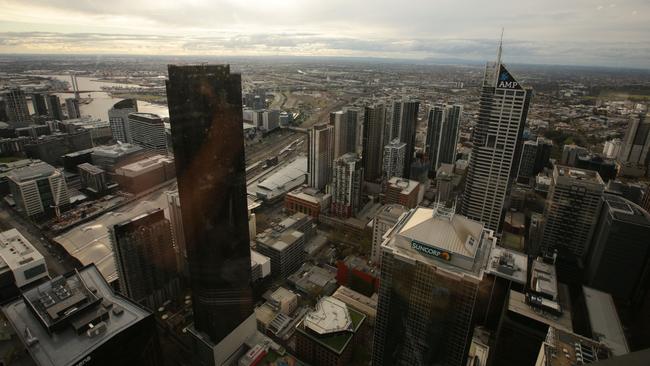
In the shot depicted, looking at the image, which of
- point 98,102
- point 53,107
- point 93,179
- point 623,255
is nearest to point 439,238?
point 623,255

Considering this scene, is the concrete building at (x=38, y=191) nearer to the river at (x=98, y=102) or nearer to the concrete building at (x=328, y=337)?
the concrete building at (x=328, y=337)

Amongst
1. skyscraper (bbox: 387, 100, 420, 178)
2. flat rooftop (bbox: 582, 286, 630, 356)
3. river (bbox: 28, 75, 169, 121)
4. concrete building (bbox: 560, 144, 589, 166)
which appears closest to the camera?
flat rooftop (bbox: 582, 286, 630, 356)

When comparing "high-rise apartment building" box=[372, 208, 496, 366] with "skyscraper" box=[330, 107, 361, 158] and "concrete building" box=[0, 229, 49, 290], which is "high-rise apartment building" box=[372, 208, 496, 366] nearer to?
"concrete building" box=[0, 229, 49, 290]

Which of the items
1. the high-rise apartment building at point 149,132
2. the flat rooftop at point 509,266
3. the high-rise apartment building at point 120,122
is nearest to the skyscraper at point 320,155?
the high-rise apartment building at point 149,132

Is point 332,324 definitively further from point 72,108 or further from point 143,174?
point 72,108

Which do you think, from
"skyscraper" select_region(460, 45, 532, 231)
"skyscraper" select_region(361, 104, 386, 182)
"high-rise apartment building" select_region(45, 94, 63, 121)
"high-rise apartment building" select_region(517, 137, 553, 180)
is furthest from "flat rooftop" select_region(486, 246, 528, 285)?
"high-rise apartment building" select_region(45, 94, 63, 121)
